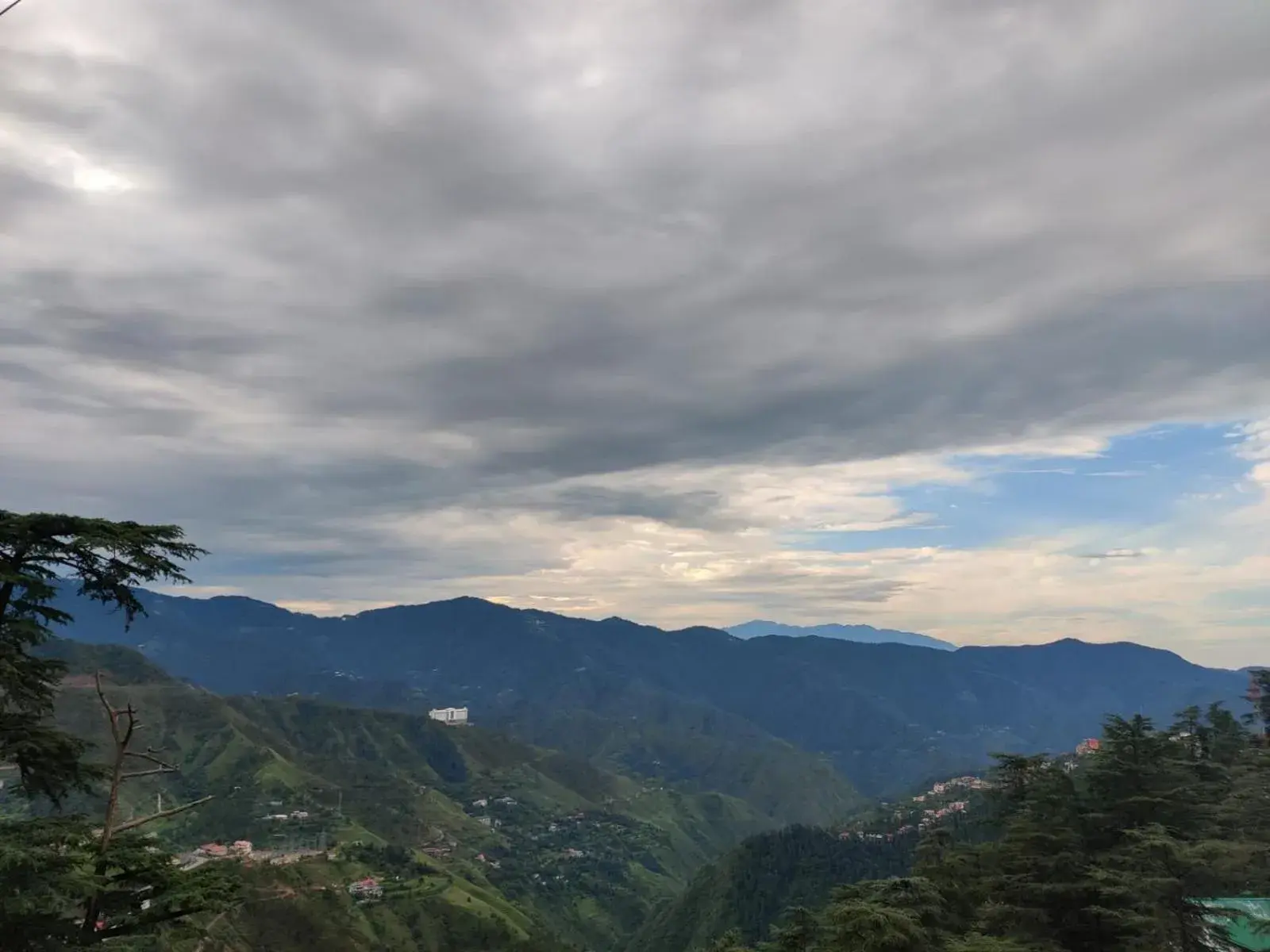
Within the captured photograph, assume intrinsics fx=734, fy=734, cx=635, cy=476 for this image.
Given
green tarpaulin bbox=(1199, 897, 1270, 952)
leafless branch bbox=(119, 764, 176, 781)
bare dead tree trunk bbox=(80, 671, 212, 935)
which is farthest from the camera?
green tarpaulin bbox=(1199, 897, 1270, 952)

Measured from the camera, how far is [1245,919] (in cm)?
2725

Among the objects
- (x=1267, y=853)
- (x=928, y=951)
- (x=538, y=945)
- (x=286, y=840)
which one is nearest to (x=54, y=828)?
(x=928, y=951)

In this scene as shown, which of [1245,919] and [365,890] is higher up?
[1245,919]

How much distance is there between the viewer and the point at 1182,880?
919 inches

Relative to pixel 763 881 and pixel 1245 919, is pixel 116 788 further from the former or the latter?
pixel 763 881

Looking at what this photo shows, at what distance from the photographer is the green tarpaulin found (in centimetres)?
2269

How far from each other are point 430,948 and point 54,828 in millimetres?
143945

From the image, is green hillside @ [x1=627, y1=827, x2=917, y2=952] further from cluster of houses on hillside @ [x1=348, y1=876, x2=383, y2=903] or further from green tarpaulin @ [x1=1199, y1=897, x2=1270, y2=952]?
green tarpaulin @ [x1=1199, y1=897, x2=1270, y2=952]

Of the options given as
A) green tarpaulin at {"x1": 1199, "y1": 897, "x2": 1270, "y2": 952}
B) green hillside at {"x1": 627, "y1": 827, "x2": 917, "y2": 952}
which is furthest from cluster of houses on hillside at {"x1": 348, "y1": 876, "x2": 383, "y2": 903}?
green tarpaulin at {"x1": 1199, "y1": 897, "x2": 1270, "y2": 952}

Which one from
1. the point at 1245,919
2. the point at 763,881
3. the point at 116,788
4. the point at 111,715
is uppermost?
the point at 111,715

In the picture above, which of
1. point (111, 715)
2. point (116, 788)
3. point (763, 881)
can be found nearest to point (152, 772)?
point (111, 715)

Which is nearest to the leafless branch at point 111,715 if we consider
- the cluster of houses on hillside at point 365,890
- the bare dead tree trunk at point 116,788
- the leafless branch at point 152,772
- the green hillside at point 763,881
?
the bare dead tree trunk at point 116,788

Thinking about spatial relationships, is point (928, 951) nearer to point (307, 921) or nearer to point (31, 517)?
point (31, 517)

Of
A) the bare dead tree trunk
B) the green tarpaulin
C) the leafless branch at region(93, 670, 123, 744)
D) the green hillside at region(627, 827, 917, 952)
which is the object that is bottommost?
the green hillside at region(627, 827, 917, 952)
